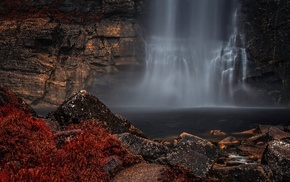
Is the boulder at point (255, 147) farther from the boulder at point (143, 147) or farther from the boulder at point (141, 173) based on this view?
the boulder at point (141, 173)

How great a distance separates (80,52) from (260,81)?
32056 millimetres

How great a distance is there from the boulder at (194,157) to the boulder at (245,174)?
390 millimetres

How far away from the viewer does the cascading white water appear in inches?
1925

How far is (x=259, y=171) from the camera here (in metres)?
6.77

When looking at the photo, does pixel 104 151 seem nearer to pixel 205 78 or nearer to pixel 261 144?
pixel 261 144

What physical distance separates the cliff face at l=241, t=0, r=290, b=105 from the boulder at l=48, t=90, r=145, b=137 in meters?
41.3

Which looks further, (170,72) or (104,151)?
(170,72)

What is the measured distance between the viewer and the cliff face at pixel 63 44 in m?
46.2

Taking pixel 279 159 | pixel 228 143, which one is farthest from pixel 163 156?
pixel 228 143

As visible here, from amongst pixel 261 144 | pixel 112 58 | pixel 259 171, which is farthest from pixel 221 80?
pixel 259 171

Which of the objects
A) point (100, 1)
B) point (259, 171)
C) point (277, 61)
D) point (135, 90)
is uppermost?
point (100, 1)

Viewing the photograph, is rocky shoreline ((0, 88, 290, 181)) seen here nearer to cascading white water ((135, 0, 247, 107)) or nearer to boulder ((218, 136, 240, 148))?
boulder ((218, 136, 240, 148))

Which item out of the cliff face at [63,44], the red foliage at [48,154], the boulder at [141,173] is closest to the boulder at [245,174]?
Result: the boulder at [141,173]

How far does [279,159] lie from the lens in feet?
24.8
